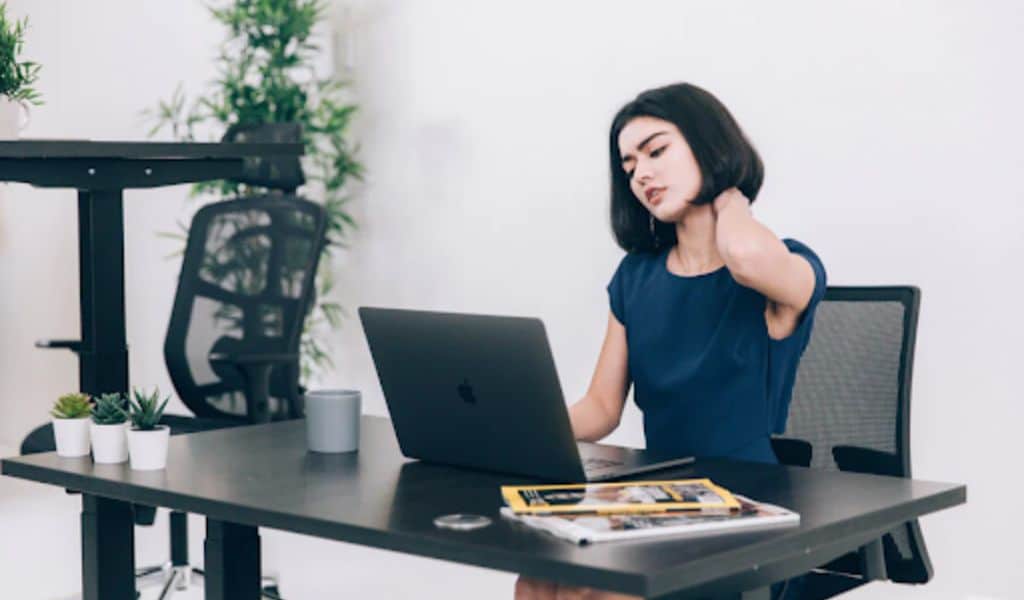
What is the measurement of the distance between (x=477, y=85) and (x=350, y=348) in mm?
1052

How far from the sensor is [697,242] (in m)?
2.25

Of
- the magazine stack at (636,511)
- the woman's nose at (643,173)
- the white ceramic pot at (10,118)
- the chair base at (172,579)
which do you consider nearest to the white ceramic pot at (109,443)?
the magazine stack at (636,511)

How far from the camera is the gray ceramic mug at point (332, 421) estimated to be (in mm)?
1982

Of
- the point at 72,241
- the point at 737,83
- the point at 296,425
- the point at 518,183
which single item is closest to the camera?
the point at 296,425

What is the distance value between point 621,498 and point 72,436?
840mm

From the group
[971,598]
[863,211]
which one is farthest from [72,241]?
[971,598]

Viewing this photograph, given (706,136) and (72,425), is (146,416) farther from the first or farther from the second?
(706,136)

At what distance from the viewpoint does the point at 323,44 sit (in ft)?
15.6

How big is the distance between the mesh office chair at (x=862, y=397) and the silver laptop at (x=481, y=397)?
54cm

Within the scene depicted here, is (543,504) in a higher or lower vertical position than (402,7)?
lower

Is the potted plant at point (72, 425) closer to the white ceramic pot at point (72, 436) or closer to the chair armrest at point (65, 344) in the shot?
the white ceramic pot at point (72, 436)

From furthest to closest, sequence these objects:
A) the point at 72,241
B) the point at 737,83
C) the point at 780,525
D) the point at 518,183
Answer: the point at 72,241
the point at 518,183
the point at 737,83
the point at 780,525

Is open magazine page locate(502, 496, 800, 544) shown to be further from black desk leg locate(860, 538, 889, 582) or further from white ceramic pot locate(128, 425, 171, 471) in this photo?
white ceramic pot locate(128, 425, 171, 471)

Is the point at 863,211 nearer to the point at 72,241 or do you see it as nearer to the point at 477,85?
the point at 477,85
